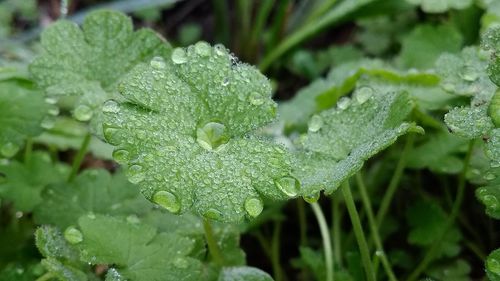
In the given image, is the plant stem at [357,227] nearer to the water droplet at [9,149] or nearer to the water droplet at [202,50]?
the water droplet at [202,50]

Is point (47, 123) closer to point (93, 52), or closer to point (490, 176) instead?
point (93, 52)

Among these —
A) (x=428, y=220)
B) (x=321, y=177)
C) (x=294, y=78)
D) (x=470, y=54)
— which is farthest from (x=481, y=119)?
(x=294, y=78)

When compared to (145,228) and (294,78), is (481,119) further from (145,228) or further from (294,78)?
(294,78)

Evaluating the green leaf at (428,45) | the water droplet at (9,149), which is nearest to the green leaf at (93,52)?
the water droplet at (9,149)

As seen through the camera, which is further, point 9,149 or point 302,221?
point 302,221

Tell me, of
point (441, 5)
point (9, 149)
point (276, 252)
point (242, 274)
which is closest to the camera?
point (242, 274)

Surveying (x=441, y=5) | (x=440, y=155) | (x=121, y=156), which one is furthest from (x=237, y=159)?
(x=441, y=5)
